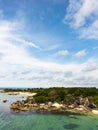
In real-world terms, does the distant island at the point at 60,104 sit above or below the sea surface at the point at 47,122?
above

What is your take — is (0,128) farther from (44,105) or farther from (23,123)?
(44,105)

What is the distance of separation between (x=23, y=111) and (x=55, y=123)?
899 inches

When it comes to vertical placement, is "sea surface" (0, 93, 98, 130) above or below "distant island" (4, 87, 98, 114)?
below

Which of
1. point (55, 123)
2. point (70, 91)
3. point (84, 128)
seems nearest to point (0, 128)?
point (55, 123)

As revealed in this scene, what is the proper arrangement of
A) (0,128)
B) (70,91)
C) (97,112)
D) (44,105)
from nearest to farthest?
(0,128) < (97,112) < (44,105) < (70,91)

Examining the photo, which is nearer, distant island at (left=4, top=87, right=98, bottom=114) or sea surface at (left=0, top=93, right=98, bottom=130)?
sea surface at (left=0, top=93, right=98, bottom=130)

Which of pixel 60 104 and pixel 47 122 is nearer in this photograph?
pixel 47 122

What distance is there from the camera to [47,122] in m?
71.8

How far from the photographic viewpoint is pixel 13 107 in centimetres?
9694

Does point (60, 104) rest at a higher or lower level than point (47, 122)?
higher

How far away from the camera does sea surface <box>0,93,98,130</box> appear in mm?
64375

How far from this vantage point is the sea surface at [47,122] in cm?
6438

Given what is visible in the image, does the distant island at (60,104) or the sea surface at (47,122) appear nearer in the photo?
the sea surface at (47,122)

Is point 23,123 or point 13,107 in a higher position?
point 13,107
